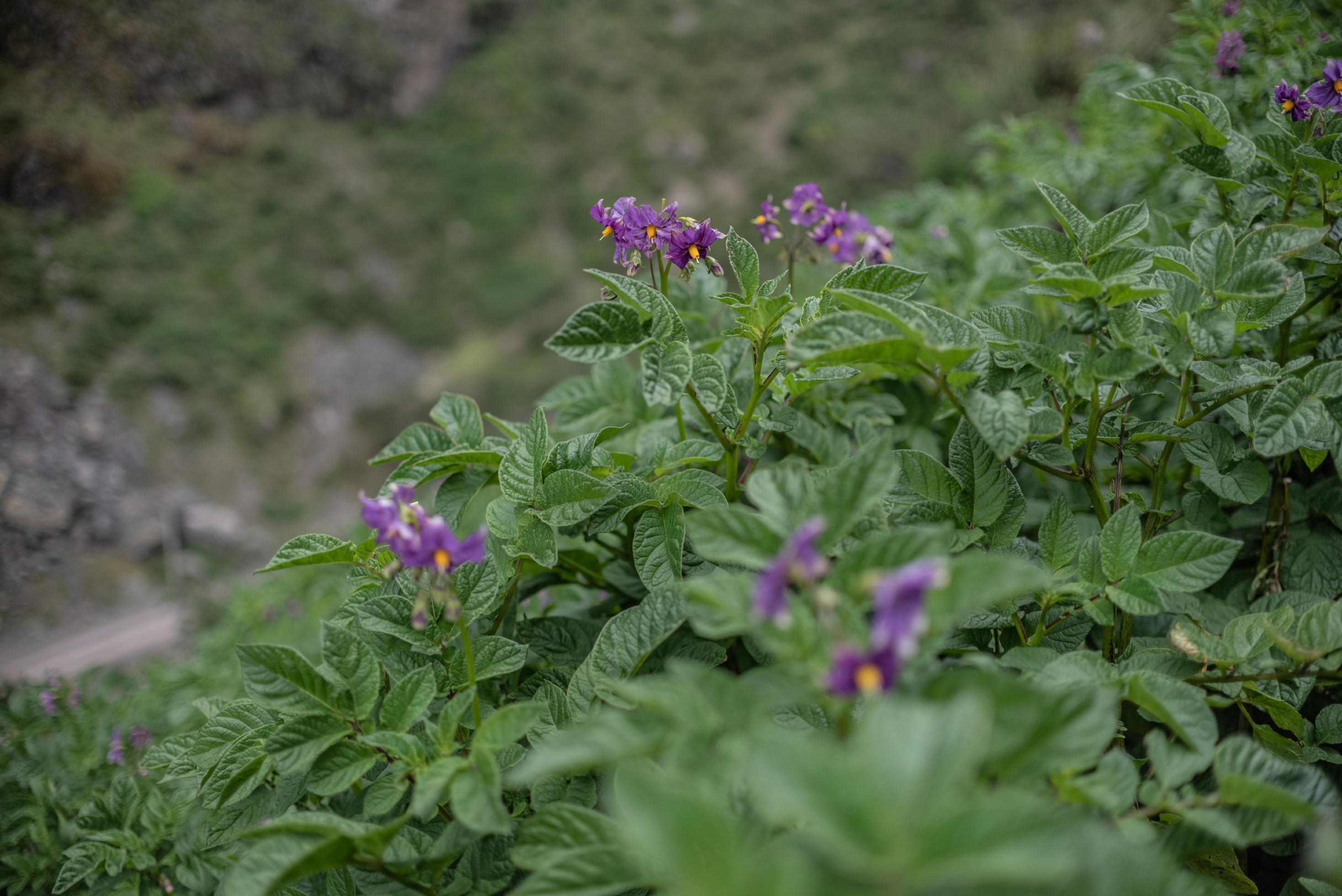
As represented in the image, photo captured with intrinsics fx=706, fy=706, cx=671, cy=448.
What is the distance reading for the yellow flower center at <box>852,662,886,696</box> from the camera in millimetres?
562

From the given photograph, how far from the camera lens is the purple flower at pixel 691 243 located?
1212mm

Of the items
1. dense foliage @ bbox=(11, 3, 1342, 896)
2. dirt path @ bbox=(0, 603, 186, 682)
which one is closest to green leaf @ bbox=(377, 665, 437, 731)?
dense foliage @ bbox=(11, 3, 1342, 896)

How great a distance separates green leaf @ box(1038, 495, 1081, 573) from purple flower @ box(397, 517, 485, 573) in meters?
0.80

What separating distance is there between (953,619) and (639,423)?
980 millimetres

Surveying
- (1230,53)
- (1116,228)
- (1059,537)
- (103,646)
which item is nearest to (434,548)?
(1059,537)

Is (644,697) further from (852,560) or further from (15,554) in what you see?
(15,554)

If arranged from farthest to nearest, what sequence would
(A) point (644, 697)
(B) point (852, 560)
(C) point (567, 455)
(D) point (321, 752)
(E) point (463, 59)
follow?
(E) point (463, 59) → (C) point (567, 455) → (D) point (321, 752) → (B) point (852, 560) → (A) point (644, 697)

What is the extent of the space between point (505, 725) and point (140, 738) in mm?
1626

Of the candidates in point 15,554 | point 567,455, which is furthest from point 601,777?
point 15,554

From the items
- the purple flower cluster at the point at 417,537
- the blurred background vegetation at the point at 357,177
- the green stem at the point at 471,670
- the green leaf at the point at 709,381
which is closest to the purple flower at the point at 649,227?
the green leaf at the point at 709,381

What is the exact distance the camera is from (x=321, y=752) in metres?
0.90

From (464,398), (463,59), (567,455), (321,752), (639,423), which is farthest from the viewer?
(463,59)

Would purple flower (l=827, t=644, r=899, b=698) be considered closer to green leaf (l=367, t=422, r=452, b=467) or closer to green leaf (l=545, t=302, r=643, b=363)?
green leaf (l=545, t=302, r=643, b=363)

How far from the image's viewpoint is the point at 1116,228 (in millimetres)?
1068
